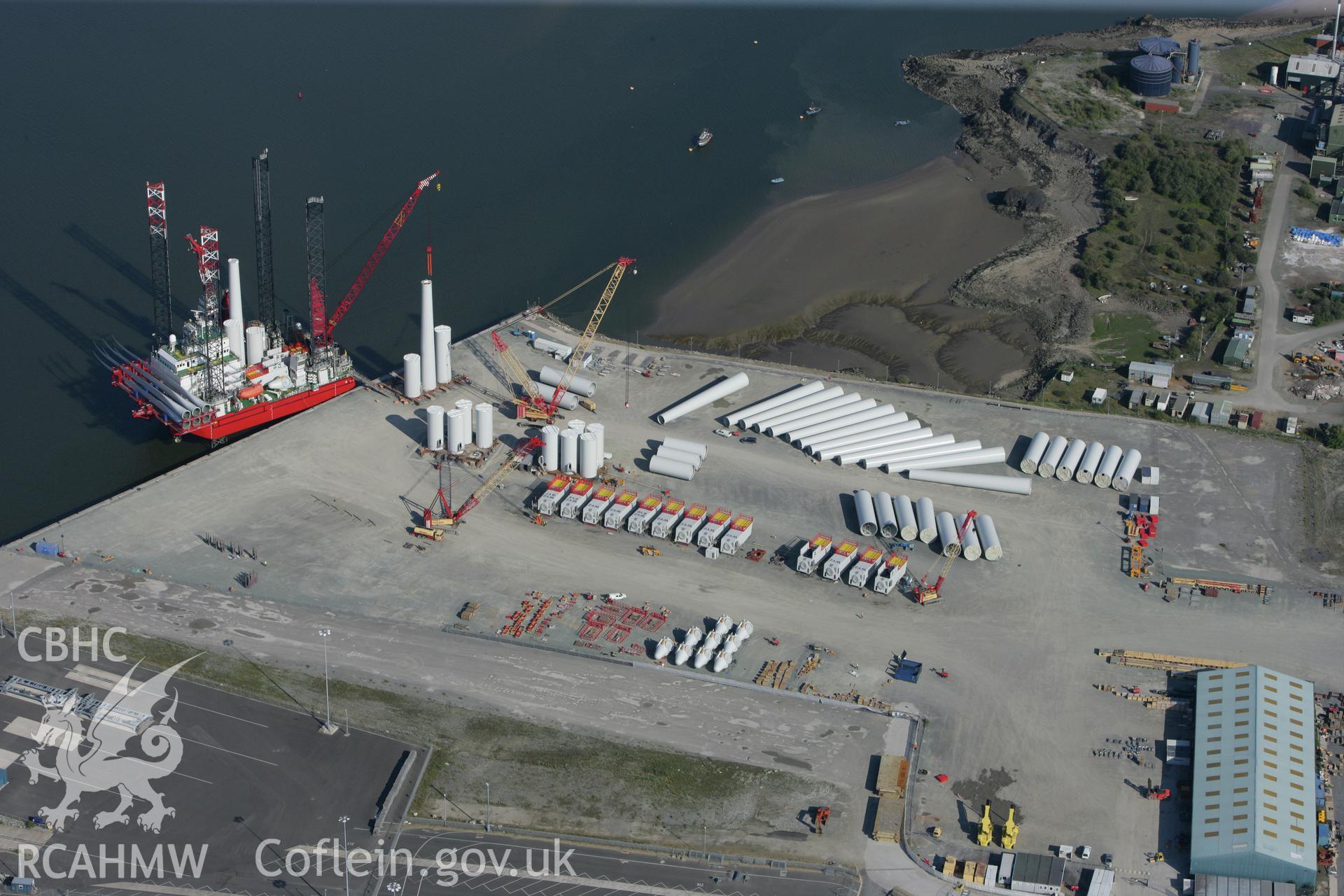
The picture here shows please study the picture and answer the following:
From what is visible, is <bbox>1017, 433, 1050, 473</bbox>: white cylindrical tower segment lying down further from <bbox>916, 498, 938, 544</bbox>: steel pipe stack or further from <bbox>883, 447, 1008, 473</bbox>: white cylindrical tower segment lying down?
<bbox>916, 498, 938, 544</bbox>: steel pipe stack

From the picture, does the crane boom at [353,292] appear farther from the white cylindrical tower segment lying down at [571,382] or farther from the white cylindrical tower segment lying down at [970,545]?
the white cylindrical tower segment lying down at [970,545]

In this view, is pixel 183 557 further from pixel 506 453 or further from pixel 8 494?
pixel 506 453

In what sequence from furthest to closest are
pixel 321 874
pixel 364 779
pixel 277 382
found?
pixel 277 382 → pixel 364 779 → pixel 321 874

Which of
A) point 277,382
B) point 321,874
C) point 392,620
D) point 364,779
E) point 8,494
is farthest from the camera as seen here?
point 277,382

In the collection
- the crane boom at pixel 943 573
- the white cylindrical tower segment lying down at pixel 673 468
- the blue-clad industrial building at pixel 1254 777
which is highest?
the white cylindrical tower segment lying down at pixel 673 468

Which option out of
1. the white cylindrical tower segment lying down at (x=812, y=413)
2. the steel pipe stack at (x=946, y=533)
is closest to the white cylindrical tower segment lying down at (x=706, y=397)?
the white cylindrical tower segment lying down at (x=812, y=413)

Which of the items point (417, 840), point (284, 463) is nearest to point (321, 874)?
point (417, 840)
